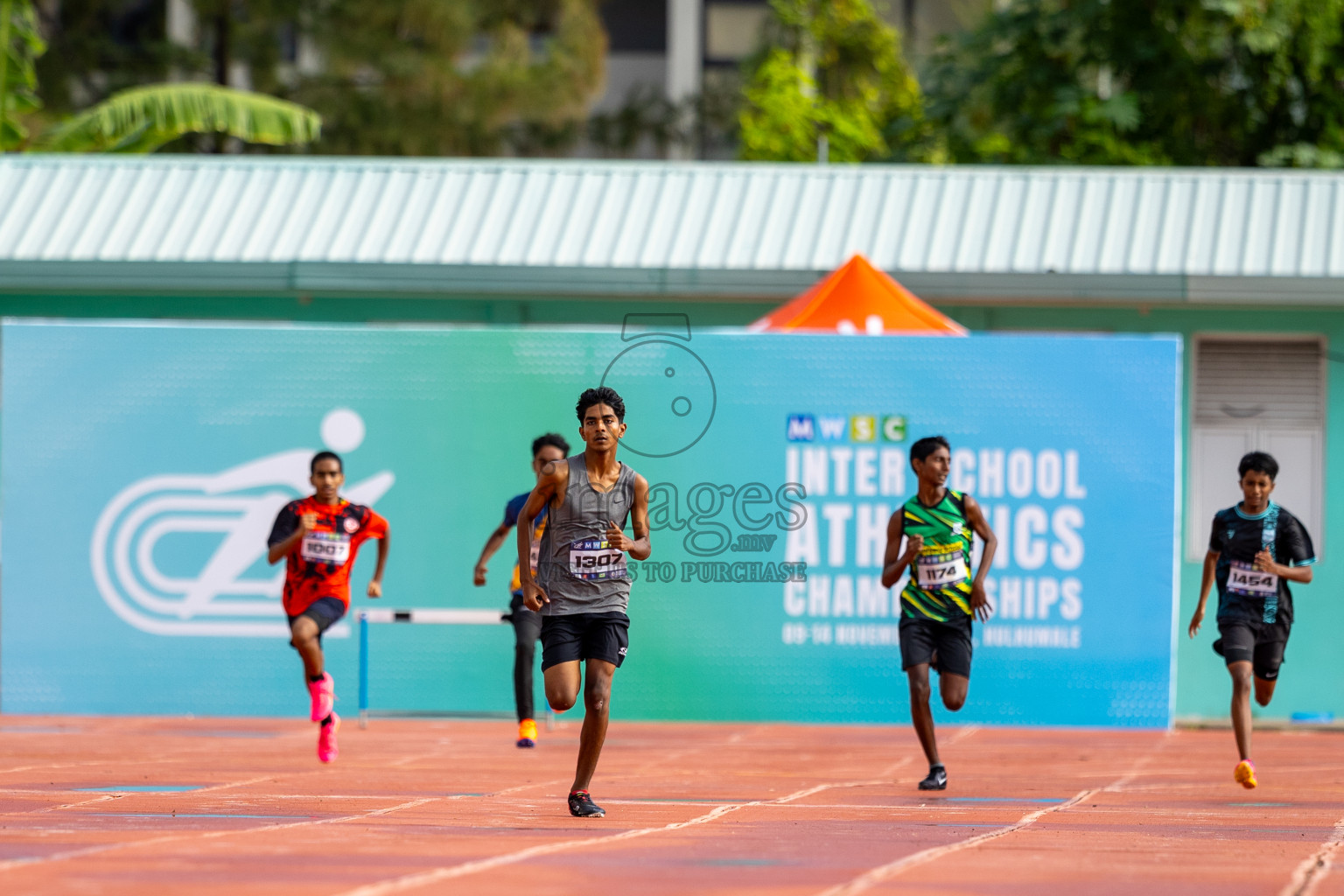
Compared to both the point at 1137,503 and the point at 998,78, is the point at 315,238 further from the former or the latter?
the point at 998,78

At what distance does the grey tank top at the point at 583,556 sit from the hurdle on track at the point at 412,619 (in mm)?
5442

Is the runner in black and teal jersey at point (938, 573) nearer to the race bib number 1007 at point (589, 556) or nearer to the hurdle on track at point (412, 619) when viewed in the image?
the race bib number 1007 at point (589, 556)

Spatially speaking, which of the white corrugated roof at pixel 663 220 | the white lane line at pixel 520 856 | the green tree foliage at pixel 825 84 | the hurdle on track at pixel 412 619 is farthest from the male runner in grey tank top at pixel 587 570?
the green tree foliage at pixel 825 84

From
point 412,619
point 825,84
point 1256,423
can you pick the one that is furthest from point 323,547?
point 825,84

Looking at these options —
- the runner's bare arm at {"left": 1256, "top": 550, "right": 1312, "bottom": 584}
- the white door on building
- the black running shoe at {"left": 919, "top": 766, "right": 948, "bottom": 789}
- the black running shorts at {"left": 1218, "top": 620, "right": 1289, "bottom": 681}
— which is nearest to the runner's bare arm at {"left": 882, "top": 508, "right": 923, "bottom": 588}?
the black running shoe at {"left": 919, "top": 766, "right": 948, "bottom": 789}

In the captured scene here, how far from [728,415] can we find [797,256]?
9.35 feet

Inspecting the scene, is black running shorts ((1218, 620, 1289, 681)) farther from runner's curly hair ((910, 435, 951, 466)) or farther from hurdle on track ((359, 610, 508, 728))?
hurdle on track ((359, 610, 508, 728))

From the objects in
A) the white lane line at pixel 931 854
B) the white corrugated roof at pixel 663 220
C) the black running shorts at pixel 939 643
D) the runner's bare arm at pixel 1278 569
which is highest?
the white corrugated roof at pixel 663 220

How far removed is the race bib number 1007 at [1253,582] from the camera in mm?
10367

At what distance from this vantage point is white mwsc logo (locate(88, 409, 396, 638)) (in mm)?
14039

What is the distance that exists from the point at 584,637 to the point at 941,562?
2726 millimetres

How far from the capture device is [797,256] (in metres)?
16.2

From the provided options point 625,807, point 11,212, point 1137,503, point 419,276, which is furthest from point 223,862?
point 11,212

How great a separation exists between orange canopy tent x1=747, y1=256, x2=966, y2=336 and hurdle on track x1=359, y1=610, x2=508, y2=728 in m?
2.88
